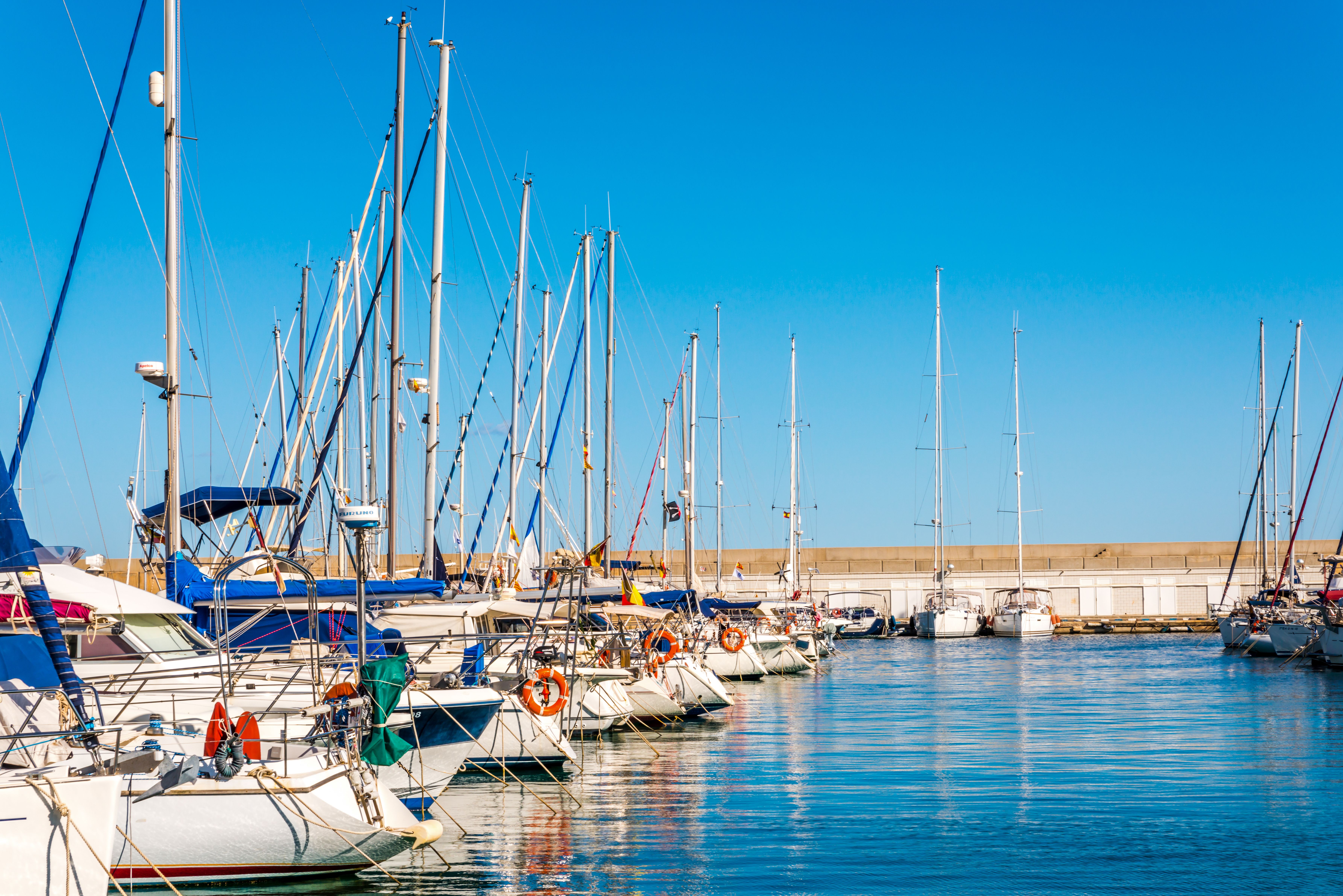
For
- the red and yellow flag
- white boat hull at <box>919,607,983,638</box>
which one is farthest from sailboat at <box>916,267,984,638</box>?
the red and yellow flag

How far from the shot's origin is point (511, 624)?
93.4 ft

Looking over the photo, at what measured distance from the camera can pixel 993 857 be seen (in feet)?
48.5

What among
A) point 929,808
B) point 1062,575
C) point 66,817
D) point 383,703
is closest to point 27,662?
point 383,703

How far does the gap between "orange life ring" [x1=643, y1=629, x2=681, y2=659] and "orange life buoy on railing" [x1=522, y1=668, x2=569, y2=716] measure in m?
7.93

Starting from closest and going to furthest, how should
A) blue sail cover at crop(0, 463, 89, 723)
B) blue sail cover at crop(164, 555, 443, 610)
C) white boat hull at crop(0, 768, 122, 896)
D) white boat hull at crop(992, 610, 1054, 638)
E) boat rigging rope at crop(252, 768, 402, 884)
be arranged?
1. white boat hull at crop(0, 768, 122, 896)
2. blue sail cover at crop(0, 463, 89, 723)
3. boat rigging rope at crop(252, 768, 402, 884)
4. blue sail cover at crop(164, 555, 443, 610)
5. white boat hull at crop(992, 610, 1054, 638)

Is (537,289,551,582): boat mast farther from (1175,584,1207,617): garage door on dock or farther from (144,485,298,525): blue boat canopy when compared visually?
(1175,584,1207,617): garage door on dock

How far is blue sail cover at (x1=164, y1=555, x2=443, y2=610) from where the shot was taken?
799 inches

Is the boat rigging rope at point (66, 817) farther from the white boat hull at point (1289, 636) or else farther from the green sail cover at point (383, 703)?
the white boat hull at point (1289, 636)

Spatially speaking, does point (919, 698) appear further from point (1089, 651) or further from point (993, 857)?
point (1089, 651)

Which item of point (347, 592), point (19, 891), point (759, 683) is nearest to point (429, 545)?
point (347, 592)

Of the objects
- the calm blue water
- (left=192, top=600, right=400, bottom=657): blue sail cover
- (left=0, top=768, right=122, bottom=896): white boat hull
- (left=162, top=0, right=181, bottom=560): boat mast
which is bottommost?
the calm blue water

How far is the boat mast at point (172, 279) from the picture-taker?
1941cm

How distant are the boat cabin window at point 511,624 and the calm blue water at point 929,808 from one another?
261 centimetres

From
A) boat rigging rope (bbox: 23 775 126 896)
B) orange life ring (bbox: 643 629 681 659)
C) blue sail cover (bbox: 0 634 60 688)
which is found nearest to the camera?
boat rigging rope (bbox: 23 775 126 896)
